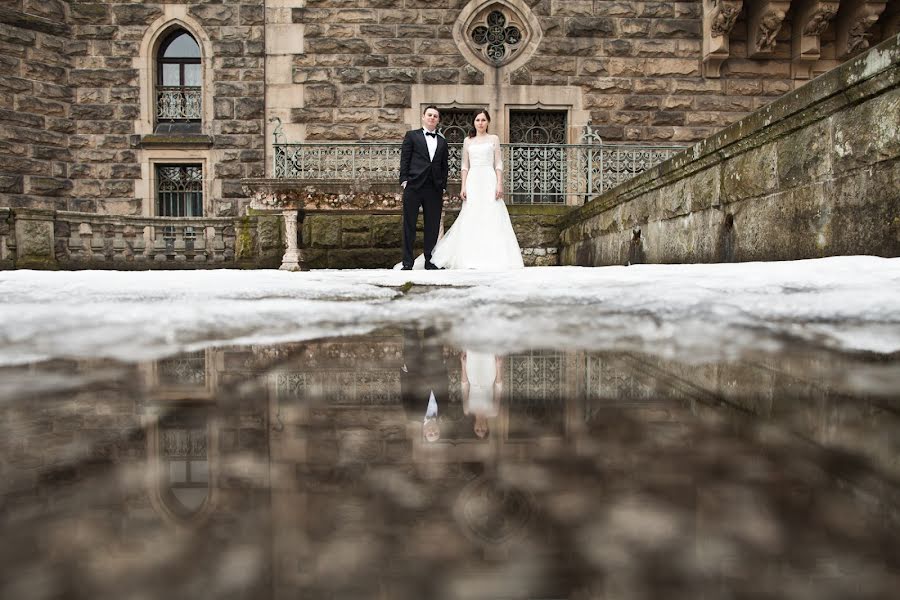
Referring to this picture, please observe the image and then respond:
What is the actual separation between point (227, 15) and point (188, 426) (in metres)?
12.3

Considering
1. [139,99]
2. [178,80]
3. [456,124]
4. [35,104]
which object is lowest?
[456,124]

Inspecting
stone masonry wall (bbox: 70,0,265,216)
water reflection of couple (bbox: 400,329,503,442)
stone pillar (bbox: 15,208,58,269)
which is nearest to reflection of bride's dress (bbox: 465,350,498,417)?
water reflection of couple (bbox: 400,329,503,442)

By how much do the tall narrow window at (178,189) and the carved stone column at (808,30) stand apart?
11580 millimetres

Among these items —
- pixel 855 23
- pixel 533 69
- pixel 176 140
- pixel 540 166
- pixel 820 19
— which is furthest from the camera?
pixel 533 69

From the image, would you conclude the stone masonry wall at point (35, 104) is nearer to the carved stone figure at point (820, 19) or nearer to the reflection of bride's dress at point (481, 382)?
the reflection of bride's dress at point (481, 382)

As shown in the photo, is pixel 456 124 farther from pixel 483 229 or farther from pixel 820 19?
pixel 820 19

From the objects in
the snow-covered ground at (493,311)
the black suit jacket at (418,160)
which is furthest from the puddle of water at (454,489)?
the black suit jacket at (418,160)

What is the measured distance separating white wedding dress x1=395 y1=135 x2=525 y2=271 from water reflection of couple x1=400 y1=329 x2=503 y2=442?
5.80 metres

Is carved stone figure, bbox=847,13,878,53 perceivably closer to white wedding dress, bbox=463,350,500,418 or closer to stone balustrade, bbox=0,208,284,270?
stone balustrade, bbox=0,208,284,270

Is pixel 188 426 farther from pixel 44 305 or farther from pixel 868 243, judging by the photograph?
pixel 868 243

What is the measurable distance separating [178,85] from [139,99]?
819 mm

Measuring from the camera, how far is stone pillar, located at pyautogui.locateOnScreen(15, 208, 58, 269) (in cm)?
A: 769

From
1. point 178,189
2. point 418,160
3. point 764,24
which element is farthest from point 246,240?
point 764,24

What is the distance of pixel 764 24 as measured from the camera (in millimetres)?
10648
